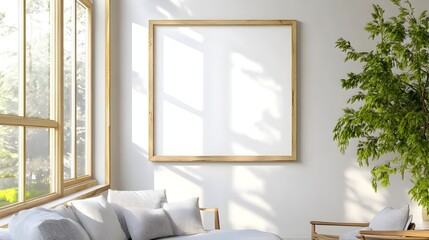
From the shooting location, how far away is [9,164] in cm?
472

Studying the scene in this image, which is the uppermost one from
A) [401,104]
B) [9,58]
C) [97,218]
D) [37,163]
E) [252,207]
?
[9,58]

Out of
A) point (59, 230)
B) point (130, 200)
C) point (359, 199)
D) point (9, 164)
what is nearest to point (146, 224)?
point (130, 200)

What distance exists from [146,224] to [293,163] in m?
2.38

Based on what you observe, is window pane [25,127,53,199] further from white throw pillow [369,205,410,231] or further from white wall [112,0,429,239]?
white throw pillow [369,205,410,231]

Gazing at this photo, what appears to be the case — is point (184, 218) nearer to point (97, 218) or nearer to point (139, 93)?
point (97, 218)

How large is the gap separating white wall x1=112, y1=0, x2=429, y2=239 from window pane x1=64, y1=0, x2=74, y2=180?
1087 mm

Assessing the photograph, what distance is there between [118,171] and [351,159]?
8.02ft

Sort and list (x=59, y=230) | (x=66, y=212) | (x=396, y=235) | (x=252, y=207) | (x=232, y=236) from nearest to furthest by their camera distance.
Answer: (x=59, y=230)
(x=66, y=212)
(x=396, y=235)
(x=232, y=236)
(x=252, y=207)

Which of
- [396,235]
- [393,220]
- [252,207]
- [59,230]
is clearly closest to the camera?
[59,230]

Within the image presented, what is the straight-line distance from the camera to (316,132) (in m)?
7.68

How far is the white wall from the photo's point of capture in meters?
7.64

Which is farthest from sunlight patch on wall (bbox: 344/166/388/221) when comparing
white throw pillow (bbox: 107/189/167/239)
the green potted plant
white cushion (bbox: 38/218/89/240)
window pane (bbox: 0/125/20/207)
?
white cushion (bbox: 38/218/89/240)

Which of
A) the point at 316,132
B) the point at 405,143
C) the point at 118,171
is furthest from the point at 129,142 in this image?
the point at 405,143

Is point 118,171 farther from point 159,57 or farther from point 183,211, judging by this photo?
point 183,211
